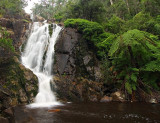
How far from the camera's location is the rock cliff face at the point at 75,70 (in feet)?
44.5

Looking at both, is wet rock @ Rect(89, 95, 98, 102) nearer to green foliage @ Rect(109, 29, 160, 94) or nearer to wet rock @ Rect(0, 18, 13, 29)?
green foliage @ Rect(109, 29, 160, 94)

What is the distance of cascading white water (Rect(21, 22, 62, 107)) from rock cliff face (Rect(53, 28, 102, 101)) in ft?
2.79

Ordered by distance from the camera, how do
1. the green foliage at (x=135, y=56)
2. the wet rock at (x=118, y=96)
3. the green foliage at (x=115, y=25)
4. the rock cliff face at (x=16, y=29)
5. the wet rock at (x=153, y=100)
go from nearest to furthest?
the wet rock at (x=153, y=100)
the green foliage at (x=135, y=56)
the wet rock at (x=118, y=96)
the rock cliff face at (x=16, y=29)
the green foliage at (x=115, y=25)

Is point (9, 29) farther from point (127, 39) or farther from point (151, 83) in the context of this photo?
point (151, 83)

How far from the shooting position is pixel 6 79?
11.6 metres

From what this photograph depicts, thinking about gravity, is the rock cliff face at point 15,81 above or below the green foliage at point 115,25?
below

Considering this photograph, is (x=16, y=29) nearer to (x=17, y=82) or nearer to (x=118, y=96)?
(x=17, y=82)

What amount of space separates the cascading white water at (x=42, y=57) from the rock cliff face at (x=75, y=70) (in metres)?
0.85

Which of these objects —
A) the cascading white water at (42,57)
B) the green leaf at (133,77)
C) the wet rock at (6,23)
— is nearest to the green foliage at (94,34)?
the cascading white water at (42,57)

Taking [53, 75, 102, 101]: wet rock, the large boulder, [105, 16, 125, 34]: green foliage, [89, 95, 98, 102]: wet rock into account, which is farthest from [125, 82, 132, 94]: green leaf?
[105, 16, 125, 34]: green foliage

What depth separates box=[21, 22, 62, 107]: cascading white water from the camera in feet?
41.4

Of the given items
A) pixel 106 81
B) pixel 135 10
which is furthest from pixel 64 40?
pixel 135 10

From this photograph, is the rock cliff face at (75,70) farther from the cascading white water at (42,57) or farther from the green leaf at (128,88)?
the green leaf at (128,88)

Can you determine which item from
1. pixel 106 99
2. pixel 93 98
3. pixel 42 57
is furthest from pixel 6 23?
pixel 106 99
